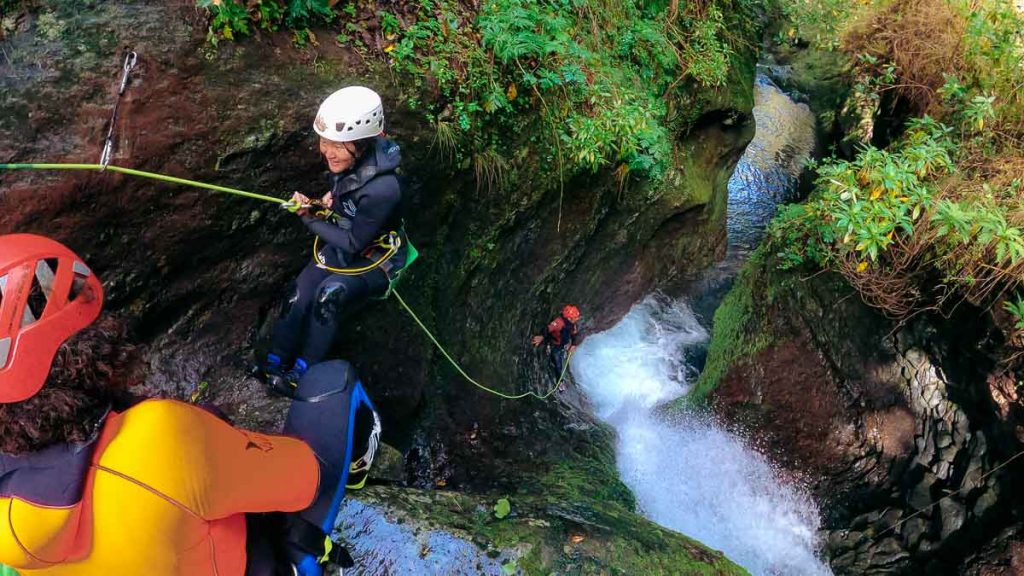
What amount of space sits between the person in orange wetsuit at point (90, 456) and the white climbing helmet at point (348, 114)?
1569 mm

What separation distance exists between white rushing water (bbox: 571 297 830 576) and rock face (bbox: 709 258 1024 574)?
28cm

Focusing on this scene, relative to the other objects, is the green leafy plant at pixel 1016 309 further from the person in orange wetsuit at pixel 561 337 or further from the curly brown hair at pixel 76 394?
the curly brown hair at pixel 76 394

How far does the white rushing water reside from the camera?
19.9 feet

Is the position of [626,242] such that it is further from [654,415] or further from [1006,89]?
[1006,89]

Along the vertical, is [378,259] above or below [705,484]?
above

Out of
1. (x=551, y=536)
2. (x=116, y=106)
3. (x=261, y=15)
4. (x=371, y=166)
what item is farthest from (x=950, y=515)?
(x=116, y=106)

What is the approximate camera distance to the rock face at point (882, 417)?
508 cm

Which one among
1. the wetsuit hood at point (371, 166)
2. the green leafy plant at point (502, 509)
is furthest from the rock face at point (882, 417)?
the wetsuit hood at point (371, 166)

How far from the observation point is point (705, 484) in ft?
21.0

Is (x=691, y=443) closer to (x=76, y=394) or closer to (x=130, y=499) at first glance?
(x=130, y=499)

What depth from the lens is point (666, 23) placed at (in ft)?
23.0

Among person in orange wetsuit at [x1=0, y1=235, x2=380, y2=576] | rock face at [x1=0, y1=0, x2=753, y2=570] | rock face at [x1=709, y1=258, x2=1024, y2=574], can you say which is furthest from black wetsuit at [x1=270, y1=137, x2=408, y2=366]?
rock face at [x1=709, y1=258, x2=1024, y2=574]

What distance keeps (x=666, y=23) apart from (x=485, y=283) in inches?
160

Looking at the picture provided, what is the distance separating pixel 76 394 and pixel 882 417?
6.83 m
